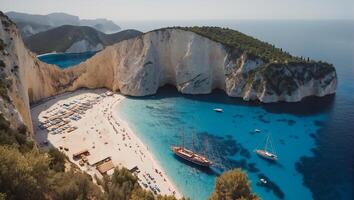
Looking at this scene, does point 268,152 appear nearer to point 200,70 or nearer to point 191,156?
point 191,156

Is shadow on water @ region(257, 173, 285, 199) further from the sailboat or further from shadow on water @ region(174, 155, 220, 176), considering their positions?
shadow on water @ region(174, 155, 220, 176)

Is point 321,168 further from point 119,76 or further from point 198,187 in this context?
point 119,76

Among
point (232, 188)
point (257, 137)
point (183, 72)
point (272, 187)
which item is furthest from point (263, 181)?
point (183, 72)

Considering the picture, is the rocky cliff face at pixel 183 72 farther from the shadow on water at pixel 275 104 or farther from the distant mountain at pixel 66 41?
the distant mountain at pixel 66 41

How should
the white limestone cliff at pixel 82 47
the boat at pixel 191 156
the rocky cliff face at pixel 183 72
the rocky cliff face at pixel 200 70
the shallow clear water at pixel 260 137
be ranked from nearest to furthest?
the shallow clear water at pixel 260 137 < the boat at pixel 191 156 < the rocky cliff face at pixel 183 72 < the rocky cliff face at pixel 200 70 < the white limestone cliff at pixel 82 47

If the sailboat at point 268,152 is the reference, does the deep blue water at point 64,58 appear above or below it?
below

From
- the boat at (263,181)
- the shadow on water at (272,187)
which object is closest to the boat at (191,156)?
the boat at (263,181)
